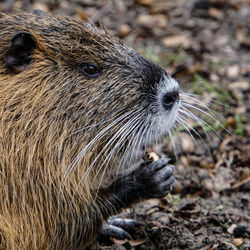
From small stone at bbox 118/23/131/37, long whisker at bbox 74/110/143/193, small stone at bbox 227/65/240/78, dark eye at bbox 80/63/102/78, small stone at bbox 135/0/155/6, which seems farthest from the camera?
small stone at bbox 135/0/155/6

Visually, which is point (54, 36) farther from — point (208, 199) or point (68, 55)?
point (208, 199)

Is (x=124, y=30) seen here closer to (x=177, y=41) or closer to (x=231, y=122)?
(x=177, y=41)

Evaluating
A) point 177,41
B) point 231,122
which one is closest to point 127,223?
point 231,122

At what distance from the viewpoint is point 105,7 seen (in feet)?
26.5

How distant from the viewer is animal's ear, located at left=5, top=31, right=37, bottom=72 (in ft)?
10.4

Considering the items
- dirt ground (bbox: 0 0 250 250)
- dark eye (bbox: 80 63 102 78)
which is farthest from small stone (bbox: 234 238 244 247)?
dark eye (bbox: 80 63 102 78)

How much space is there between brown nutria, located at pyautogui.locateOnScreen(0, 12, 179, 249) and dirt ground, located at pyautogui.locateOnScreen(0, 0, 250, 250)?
52 cm

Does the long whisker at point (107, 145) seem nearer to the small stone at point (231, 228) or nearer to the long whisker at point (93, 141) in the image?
the long whisker at point (93, 141)

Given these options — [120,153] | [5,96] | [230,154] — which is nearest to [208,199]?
[230,154]

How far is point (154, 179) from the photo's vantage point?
3.40m

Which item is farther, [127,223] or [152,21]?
[152,21]

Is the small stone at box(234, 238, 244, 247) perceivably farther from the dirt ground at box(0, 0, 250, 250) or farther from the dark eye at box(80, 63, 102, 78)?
the dark eye at box(80, 63, 102, 78)

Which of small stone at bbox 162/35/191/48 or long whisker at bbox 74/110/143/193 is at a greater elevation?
small stone at bbox 162/35/191/48

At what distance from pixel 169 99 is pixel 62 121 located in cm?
71
